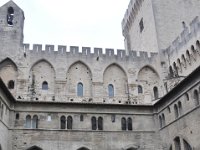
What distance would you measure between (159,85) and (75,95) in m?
7.36

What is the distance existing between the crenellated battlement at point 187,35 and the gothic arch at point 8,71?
1299 centimetres

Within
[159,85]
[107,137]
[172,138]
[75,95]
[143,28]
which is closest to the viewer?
[172,138]

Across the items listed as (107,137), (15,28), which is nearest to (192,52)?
(107,137)

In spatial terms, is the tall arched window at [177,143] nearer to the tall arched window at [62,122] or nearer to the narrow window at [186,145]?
the narrow window at [186,145]

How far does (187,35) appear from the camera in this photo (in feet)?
80.3

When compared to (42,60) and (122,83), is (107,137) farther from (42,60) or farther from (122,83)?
(42,60)

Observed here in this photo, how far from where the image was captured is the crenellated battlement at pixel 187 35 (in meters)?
23.1

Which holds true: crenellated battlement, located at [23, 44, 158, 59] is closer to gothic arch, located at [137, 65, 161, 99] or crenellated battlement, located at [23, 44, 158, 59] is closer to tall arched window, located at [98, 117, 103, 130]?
gothic arch, located at [137, 65, 161, 99]

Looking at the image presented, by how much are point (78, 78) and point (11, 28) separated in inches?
276

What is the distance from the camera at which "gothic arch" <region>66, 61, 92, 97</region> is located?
26.0 meters

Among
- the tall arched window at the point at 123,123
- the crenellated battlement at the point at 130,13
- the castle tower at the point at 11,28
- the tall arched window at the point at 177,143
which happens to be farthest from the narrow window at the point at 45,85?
the crenellated battlement at the point at 130,13

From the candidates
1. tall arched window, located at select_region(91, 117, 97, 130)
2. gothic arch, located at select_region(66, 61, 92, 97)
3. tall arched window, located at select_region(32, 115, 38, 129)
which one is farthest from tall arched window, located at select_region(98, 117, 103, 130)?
tall arched window, located at select_region(32, 115, 38, 129)

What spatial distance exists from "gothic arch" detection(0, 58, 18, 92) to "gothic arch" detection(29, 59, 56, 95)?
4.13 ft

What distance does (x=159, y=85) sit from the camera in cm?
2753
